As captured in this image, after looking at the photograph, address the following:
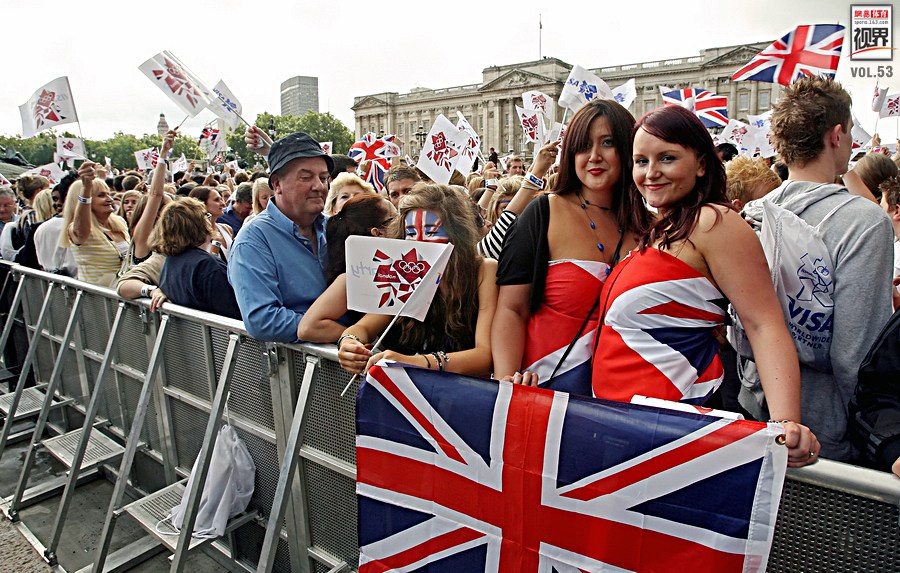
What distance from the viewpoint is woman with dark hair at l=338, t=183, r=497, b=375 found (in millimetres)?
2467

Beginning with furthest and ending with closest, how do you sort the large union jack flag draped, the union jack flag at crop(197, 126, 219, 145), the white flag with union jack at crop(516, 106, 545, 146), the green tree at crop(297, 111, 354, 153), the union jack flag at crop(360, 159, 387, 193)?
the green tree at crop(297, 111, 354, 153) < the union jack flag at crop(197, 126, 219, 145) < the white flag with union jack at crop(516, 106, 545, 146) < the union jack flag at crop(360, 159, 387, 193) < the large union jack flag draped

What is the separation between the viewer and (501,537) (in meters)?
Answer: 1.96

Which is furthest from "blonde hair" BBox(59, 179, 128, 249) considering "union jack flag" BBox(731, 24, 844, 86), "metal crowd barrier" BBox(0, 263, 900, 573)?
"union jack flag" BBox(731, 24, 844, 86)

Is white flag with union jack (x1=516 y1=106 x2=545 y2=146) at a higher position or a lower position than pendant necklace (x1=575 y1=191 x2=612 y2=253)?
higher

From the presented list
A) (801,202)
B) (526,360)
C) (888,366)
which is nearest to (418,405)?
(526,360)

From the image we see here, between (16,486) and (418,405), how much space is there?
4.25 metres

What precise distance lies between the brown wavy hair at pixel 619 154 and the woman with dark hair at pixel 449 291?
44 cm

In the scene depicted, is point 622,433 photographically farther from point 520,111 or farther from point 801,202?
point 520,111

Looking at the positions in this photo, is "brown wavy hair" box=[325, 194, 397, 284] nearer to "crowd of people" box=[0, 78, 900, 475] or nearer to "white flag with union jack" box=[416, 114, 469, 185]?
"crowd of people" box=[0, 78, 900, 475]

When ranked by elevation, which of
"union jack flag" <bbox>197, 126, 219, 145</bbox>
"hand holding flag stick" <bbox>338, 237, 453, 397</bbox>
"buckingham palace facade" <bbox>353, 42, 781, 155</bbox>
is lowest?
"hand holding flag stick" <bbox>338, 237, 453, 397</bbox>

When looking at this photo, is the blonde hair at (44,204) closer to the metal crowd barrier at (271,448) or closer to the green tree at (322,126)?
the metal crowd barrier at (271,448)

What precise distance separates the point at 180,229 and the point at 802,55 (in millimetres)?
5114

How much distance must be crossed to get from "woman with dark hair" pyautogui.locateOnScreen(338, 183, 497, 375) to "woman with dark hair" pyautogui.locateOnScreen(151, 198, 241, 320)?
1.46 meters

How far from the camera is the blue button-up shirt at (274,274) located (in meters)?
2.74
